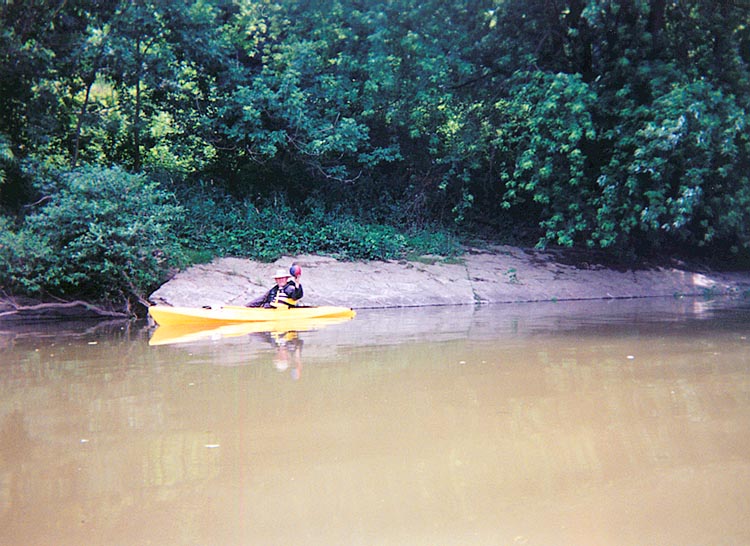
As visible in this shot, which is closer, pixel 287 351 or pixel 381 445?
pixel 381 445

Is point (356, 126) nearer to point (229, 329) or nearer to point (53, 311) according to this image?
point (229, 329)

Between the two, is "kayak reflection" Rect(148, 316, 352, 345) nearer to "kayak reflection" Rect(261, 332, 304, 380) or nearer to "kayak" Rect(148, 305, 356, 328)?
"kayak" Rect(148, 305, 356, 328)

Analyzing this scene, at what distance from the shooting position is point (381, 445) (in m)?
4.77

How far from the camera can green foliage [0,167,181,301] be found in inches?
513

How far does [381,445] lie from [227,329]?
740cm

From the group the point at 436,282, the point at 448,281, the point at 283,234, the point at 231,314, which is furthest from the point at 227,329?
the point at 448,281

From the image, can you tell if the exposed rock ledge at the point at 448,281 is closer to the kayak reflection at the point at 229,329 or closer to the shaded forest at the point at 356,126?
the shaded forest at the point at 356,126

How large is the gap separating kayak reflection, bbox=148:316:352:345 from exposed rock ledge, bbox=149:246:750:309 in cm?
148

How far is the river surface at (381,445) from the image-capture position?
11.5ft

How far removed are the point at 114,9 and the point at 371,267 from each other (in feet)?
26.5

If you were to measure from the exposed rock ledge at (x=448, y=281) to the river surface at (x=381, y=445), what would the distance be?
5.31 m

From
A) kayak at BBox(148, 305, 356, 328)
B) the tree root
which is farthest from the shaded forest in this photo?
kayak at BBox(148, 305, 356, 328)

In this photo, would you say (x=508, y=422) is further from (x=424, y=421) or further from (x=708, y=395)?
(x=708, y=395)

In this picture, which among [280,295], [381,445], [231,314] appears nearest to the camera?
A: [381,445]
